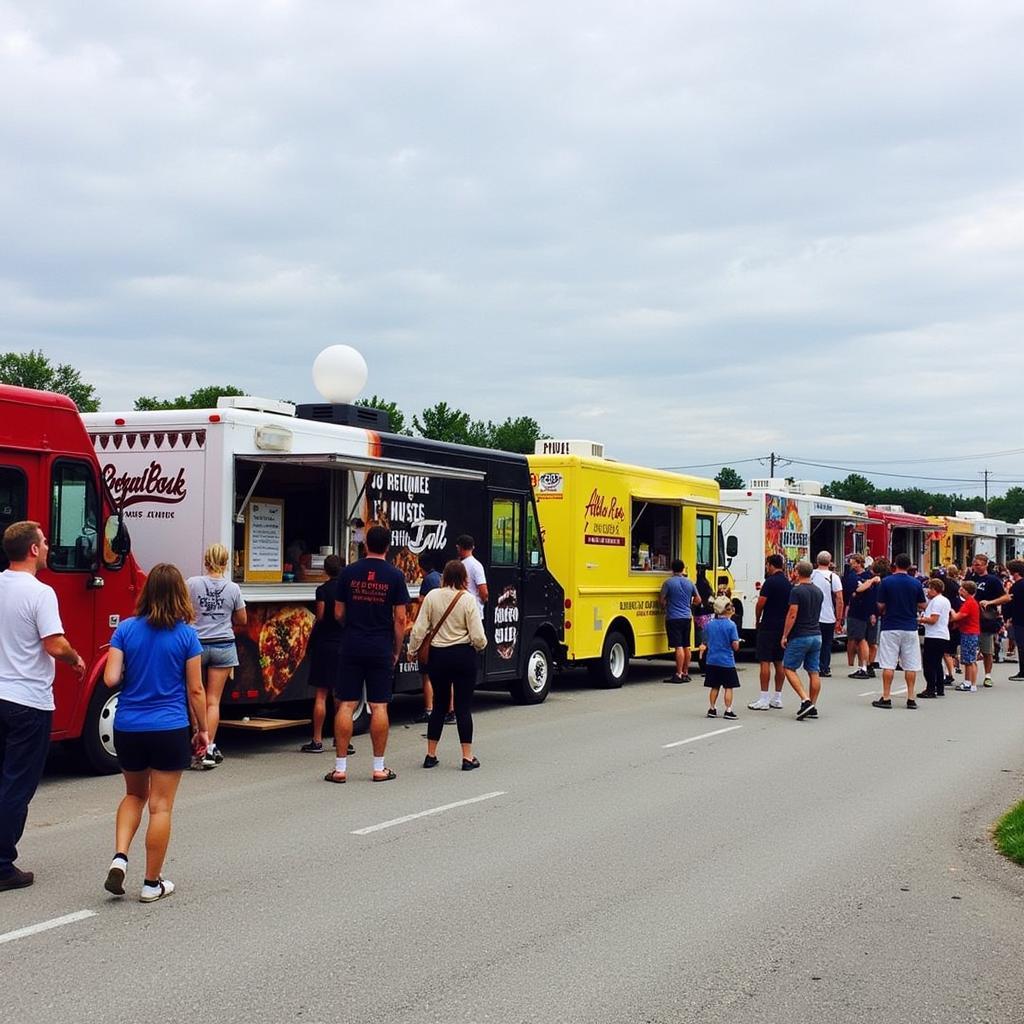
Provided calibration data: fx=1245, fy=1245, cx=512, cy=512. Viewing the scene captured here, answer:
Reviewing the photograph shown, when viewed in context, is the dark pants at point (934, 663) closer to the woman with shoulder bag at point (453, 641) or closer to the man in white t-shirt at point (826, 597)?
the man in white t-shirt at point (826, 597)

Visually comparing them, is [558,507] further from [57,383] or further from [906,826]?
[57,383]

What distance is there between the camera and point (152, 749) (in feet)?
20.2

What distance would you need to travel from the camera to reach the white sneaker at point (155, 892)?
245 inches

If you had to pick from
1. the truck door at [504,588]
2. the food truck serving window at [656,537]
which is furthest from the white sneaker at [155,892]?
the food truck serving window at [656,537]

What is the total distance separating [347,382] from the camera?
44.0ft

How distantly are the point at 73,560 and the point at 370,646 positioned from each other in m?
2.34

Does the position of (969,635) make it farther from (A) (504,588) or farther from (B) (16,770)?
(B) (16,770)

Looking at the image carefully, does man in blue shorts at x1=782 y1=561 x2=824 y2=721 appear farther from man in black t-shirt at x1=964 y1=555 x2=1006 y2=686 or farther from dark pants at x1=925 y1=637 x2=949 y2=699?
man in black t-shirt at x1=964 y1=555 x2=1006 y2=686

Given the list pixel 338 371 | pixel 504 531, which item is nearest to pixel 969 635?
pixel 504 531

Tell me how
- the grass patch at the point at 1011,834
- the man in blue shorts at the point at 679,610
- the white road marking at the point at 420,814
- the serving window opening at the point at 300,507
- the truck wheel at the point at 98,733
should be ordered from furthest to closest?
1. the man in blue shorts at the point at 679,610
2. the serving window opening at the point at 300,507
3. the truck wheel at the point at 98,733
4. the white road marking at the point at 420,814
5. the grass patch at the point at 1011,834

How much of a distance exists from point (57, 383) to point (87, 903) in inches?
1940

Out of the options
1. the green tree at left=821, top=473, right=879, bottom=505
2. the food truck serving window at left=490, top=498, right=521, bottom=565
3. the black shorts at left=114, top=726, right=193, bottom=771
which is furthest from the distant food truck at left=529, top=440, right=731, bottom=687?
the green tree at left=821, top=473, right=879, bottom=505

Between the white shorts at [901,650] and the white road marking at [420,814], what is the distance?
8194 mm

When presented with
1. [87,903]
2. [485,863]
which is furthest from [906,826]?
[87,903]
